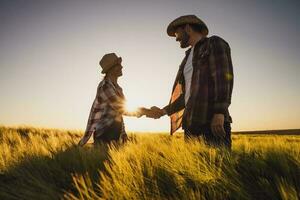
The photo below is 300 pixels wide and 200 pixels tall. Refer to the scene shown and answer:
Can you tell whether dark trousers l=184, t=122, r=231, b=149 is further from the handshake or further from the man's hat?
the handshake

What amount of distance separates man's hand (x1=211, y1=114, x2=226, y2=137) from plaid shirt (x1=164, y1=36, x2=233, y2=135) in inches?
2.7

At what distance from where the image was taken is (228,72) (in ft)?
13.3

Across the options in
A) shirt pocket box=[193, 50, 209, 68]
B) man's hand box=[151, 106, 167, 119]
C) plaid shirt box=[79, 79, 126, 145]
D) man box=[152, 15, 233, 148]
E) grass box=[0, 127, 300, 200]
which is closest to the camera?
grass box=[0, 127, 300, 200]

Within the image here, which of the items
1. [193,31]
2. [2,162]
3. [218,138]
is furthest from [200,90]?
[2,162]

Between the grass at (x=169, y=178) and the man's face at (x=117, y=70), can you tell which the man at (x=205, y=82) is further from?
the man's face at (x=117, y=70)

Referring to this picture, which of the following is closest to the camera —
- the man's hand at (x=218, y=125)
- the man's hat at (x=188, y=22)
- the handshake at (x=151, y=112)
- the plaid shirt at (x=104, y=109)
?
the man's hand at (x=218, y=125)

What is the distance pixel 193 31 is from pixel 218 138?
1561 millimetres

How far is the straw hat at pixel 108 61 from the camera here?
272 inches

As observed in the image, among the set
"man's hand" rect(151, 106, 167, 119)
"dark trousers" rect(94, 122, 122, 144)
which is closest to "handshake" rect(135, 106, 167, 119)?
"man's hand" rect(151, 106, 167, 119)

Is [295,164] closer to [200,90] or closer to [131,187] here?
[131,187]

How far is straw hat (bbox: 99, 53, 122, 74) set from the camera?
22.6 feet

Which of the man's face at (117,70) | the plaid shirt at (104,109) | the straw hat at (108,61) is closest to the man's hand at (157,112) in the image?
the plaid shirt at (104,109)

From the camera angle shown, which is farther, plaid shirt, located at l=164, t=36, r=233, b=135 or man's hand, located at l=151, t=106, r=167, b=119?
man's hand, located at l=151, t=106, r=167, b=119

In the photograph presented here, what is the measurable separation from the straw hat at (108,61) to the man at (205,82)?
2391 millimetres
